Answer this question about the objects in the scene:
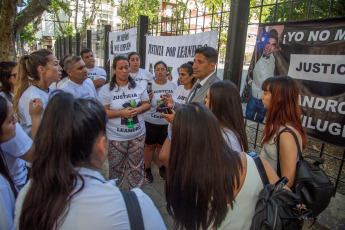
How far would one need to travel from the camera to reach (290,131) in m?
1.60

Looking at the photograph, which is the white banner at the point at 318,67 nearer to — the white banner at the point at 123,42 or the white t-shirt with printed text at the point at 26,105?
the white t-shirt with printed text at the point at 26,105

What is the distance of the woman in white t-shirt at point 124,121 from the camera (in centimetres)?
283

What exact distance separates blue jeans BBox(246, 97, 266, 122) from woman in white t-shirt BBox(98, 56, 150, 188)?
136 centimetres

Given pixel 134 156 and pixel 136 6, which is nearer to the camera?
pixel 134 156

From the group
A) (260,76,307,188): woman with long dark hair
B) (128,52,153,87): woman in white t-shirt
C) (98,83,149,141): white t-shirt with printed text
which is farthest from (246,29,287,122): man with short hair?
(128,52,153,87): woman in white t-shirt

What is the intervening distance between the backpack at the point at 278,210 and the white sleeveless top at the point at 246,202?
6 centimetres

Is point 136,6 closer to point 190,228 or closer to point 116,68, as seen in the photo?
point 116,68

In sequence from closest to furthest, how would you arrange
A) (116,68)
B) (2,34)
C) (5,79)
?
(5,79)
(116,68)
(2,34)

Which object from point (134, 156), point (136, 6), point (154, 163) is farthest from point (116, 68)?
point (136, 6)

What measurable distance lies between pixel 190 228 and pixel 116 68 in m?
2.20

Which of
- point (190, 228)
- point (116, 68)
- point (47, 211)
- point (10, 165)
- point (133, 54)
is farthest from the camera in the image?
point (133, 54)

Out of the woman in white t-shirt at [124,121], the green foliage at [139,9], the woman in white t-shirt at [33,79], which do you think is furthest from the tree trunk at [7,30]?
the green foliage at [139,9]

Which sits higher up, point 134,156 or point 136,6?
point 136,6

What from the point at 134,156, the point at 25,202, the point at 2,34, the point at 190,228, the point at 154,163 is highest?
the point at 2,34
